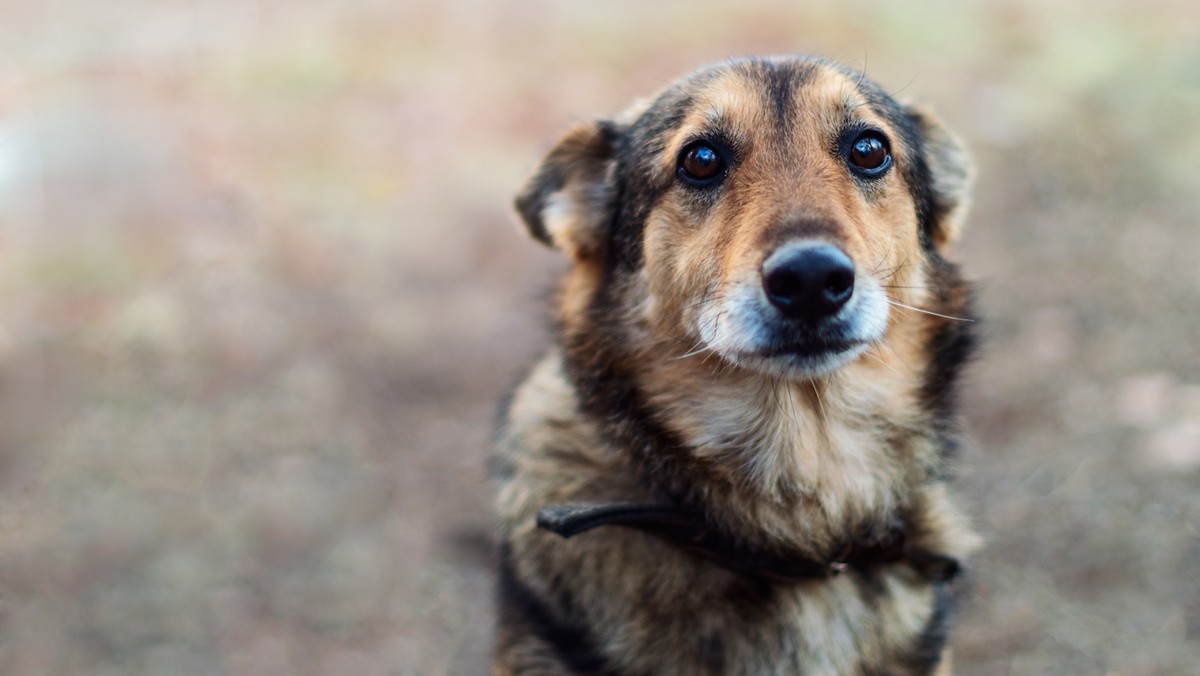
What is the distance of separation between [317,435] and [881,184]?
4160 mm

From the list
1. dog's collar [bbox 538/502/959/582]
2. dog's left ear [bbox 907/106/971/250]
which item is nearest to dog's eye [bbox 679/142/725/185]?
dog's left ear [bbox 907/106/971/250]

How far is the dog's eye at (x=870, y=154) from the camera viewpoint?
129 inches

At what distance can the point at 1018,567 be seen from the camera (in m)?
5.11

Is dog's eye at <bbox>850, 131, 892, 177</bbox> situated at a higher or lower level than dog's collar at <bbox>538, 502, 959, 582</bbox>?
higher

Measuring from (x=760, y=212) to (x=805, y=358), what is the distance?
1.57 ft

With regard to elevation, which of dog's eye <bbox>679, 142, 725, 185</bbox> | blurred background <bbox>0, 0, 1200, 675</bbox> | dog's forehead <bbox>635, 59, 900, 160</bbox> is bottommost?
blurred background <bbox>0, 0, 1200, 675</bbox>

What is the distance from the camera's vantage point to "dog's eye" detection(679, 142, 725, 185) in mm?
3293

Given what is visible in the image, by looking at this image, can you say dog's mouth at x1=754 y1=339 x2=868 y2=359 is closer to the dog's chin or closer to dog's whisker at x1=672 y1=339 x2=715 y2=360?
the dog's chin

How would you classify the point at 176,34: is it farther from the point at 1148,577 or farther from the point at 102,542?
the point at 1148,577

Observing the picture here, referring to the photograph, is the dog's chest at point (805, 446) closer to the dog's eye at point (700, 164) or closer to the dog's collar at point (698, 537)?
the dog's collar at point (698, 537)

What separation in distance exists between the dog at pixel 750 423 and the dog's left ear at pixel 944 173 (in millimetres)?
195

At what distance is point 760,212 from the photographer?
300cm

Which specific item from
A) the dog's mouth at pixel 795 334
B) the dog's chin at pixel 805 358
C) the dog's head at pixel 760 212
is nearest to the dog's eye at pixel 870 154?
the dog's head at pixel 760 212

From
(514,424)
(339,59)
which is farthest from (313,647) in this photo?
(339,59)
